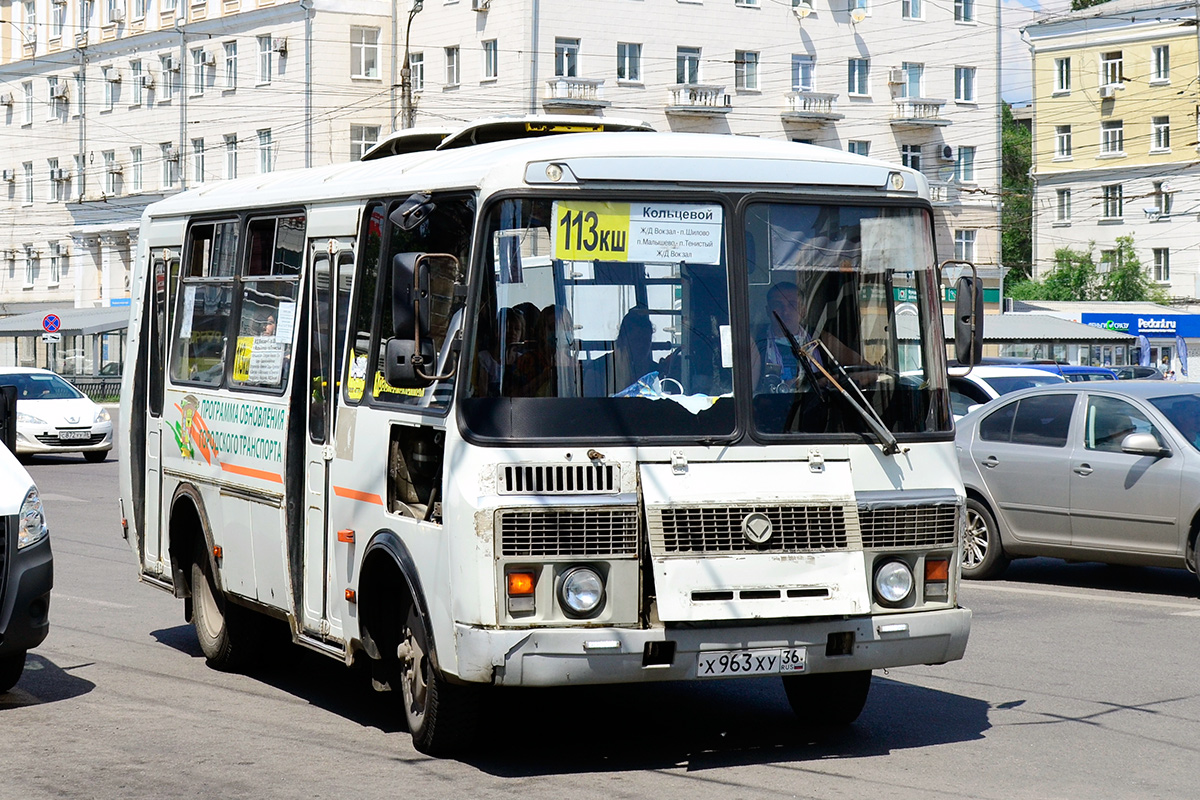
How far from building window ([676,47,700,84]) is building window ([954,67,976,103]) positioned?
1255 centimetres

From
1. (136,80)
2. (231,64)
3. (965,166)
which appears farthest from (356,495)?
(136,80)

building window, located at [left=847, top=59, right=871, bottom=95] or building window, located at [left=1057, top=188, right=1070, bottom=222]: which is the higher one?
building window, located at [left=847, top=59, right=871, bottom=95]

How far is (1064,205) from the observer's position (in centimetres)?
8262

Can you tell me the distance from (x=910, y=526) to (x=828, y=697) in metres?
1.17

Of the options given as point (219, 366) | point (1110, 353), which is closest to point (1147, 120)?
point (1110, 353)

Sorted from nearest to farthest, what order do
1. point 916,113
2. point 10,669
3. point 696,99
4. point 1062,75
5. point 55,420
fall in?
1. point 10,669
2. point 55,420
3. point 696,99
4. point 916,113
5. point 1062,75

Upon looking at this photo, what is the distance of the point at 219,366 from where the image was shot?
379 inches

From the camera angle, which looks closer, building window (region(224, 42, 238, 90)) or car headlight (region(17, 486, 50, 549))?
car headlight (region(17, 486, 50, 549))

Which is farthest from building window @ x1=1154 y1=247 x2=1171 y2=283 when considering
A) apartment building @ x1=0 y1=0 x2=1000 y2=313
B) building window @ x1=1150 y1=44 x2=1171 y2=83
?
apartment building @ x1=0 y1=0 x2=1000 y2=313

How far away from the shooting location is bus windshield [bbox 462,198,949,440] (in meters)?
6.96

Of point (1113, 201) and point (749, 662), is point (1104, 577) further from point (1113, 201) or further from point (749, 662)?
point (1113, 201)

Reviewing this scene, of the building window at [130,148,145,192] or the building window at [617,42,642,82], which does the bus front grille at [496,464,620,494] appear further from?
the building window at [130,148,145,192]

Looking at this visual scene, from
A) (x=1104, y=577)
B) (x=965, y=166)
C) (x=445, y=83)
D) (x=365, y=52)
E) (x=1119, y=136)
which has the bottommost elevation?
(x=1104, y=577)

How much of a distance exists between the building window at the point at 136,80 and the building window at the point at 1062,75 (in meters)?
40.6
